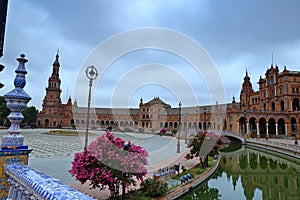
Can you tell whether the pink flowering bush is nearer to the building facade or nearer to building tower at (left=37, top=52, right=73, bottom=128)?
the building facade

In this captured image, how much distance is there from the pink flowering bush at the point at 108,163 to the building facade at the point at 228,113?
619 inches

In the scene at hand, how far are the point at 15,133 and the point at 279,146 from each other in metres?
27.9

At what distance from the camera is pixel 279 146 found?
79.6ft

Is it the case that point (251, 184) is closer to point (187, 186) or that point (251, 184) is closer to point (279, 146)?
point (187, 186)

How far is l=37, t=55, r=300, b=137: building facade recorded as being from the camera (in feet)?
126

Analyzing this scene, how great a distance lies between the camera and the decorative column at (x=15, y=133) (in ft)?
8.67

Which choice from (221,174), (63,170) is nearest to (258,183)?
(221,174)

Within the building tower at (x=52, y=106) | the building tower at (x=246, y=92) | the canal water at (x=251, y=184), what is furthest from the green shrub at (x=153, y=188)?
the building tower at (x=52, y=106)

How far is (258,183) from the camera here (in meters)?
12.3

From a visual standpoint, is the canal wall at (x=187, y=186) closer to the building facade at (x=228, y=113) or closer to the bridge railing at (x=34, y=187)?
the bridge railing at (x=34, y=187)

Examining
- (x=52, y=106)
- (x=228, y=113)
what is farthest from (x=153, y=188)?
(x=52, y=106)

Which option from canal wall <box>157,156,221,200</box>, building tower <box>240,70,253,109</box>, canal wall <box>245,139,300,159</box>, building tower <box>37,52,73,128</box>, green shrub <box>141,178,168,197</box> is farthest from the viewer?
building tower <box>37,52,73,128</box>

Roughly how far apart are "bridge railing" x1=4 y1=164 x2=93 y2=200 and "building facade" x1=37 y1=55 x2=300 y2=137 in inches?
765

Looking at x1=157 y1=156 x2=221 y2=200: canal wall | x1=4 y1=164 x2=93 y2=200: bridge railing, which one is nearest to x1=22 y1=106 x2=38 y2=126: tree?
x1=157 y1=156 x2=221 y2=200: canal wall
